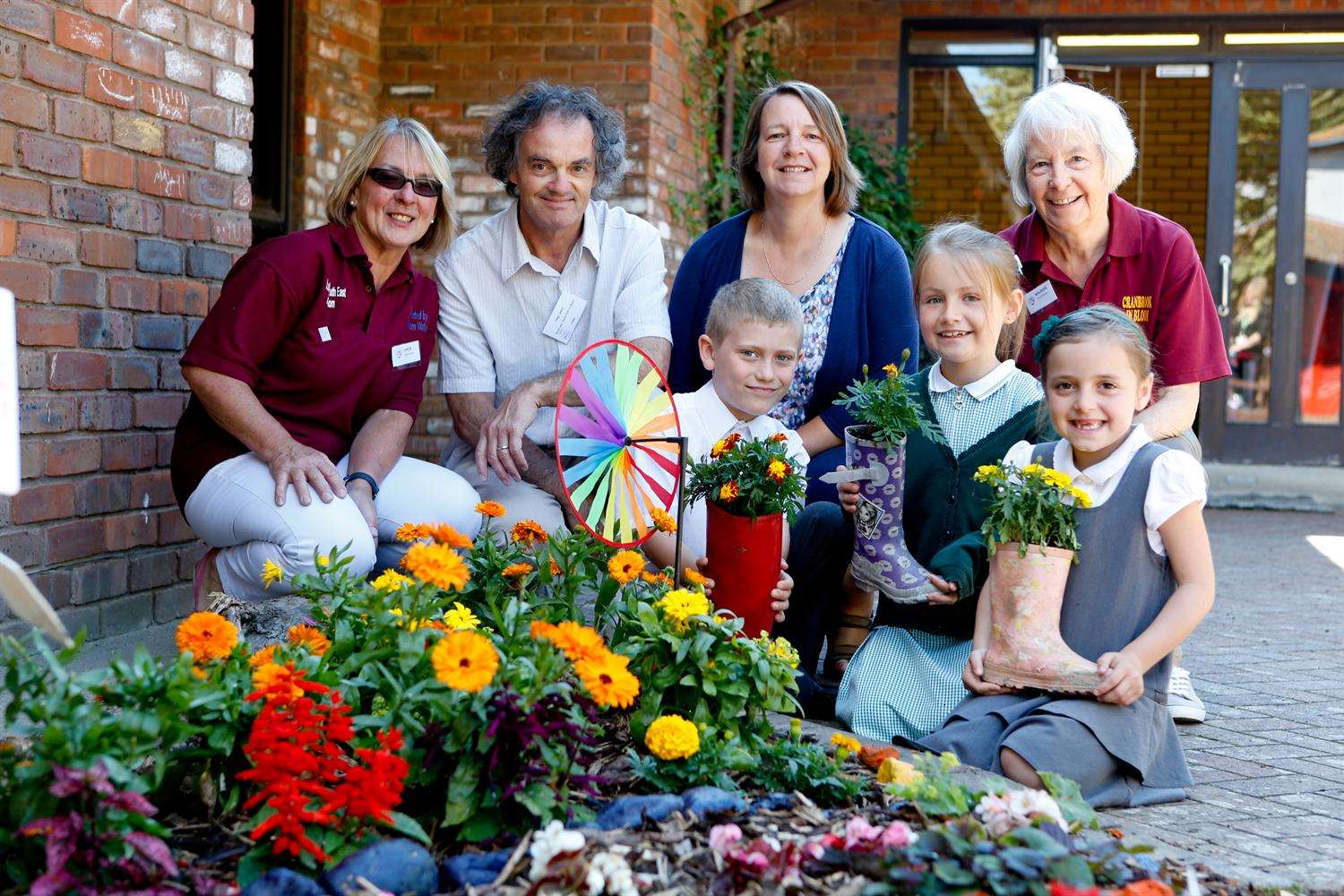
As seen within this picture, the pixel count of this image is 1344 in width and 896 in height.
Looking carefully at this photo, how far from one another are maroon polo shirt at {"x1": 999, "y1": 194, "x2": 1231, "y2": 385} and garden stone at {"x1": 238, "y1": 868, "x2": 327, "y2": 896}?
2.48 m

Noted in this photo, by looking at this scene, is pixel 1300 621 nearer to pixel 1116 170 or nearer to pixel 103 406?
pixel 1116 170

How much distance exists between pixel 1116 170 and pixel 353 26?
3992mm

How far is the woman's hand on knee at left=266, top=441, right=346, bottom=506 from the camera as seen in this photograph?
10.6ft

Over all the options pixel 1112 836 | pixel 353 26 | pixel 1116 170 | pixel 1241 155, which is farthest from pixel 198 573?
pixel 1241 155

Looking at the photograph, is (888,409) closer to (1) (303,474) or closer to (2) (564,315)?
(2) (564,315)

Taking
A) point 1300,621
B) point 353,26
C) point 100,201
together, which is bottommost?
point 1300,621

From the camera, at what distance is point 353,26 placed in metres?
6.39

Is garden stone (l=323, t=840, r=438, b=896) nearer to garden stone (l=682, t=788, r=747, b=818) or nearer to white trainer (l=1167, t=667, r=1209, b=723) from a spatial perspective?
garden stone (l=682, t=788, r=747, b=818)

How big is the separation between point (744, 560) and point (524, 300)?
4.02 feet

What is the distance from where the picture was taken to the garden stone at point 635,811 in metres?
2.07

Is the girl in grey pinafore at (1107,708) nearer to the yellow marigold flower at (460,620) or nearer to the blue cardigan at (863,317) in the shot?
the blue cardigan at (863,317)

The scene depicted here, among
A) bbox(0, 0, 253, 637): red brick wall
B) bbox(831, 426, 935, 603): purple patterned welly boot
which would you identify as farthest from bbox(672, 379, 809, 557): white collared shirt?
bbox(0, 0, 253, 637): red brick wall

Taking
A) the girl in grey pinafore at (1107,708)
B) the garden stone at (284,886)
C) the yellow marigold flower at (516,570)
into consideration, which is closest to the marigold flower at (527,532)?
the yellow marigold flower at (516,570)

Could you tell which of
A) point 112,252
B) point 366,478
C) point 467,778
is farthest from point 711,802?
point 112,252
